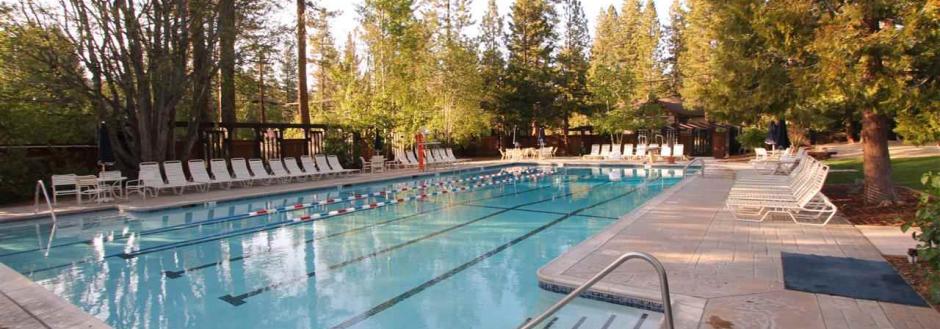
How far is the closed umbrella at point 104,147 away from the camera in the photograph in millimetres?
11211

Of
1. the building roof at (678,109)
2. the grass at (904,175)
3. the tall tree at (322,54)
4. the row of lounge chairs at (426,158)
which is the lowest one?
the grass at (904,175)

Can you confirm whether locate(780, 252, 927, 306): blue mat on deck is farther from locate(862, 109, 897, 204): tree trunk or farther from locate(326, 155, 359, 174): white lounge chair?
locate(326, 155, 359, 174): white lounge chair

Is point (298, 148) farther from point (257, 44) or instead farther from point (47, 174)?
point (47, 174)

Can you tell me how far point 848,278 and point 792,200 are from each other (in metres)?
2.98

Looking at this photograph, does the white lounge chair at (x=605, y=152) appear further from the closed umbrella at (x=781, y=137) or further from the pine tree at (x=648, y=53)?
the closed umbrella at (x=781, y=137)

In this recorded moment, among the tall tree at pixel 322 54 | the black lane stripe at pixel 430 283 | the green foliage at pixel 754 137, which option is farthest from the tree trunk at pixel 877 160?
the tall tree at pixel 322 54

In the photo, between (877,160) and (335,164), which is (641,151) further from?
(877,160)

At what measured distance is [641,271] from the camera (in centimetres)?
464

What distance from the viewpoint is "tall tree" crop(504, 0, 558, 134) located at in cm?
2872

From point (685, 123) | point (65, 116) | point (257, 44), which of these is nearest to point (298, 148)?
point (257, 44)

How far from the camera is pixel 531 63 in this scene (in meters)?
31.6

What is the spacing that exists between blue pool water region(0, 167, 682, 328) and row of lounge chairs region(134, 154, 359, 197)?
1.73 meters

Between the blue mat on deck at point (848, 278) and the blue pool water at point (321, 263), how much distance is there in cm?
138

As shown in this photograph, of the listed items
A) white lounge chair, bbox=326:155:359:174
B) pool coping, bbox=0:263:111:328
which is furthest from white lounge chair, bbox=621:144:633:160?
pool coping, bbox=0:263:111:328
